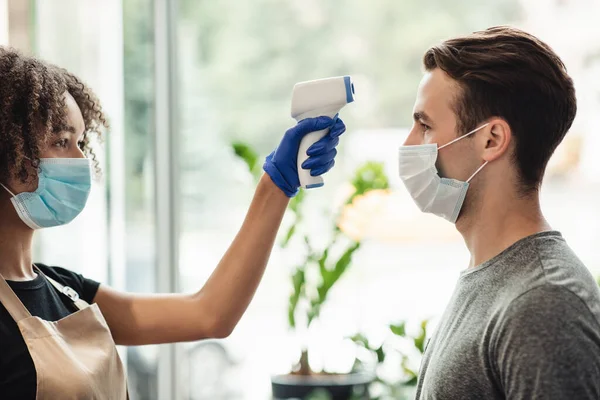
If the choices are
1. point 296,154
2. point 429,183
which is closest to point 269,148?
point 296,154

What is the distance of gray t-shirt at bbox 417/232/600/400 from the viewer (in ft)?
3.50

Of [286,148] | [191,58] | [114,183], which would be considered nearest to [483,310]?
[286,148]

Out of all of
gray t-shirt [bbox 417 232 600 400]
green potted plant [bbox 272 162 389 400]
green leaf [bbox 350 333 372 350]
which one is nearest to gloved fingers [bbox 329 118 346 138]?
gray t-shirt [bbox 417 232 600 400]

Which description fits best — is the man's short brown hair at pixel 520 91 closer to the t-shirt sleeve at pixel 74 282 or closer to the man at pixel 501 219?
the man at pixel 501 219

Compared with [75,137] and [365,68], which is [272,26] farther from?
[75,137]

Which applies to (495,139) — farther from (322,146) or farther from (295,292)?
(295,292)

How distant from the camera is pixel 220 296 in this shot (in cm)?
164

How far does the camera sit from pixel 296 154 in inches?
62.6

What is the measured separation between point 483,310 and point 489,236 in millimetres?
168

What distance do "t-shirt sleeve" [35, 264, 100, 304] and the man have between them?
754 mm

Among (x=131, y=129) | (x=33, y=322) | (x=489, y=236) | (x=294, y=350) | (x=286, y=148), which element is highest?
(x=131, y=129)

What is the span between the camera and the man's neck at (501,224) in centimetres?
130

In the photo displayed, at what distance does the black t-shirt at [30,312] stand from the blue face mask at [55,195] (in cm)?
14

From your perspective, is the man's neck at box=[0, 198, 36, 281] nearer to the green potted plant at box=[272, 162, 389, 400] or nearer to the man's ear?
the man's ear
